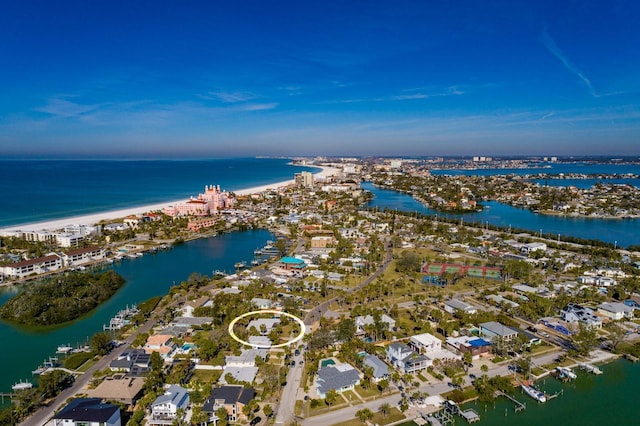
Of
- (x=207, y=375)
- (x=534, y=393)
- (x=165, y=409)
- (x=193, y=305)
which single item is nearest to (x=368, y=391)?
(x=534, y=393)

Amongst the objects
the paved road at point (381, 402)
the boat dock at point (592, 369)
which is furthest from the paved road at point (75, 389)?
the boat dock at point (592, 369)

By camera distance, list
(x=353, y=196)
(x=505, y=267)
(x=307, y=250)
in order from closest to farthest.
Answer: (x=505, y=267)
(x=307, y=250)
(x=353, y=196)

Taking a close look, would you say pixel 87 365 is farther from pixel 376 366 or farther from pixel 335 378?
pixel 376 366

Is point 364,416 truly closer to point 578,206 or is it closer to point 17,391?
point 17,391

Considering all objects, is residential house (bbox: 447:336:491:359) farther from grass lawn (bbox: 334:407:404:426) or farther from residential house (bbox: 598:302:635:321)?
residential house (bbox: 598:302:635:321)

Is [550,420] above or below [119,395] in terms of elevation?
below

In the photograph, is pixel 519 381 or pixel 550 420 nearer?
pixel 550 420

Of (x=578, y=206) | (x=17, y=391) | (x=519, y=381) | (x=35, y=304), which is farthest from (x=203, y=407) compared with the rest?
(x=578, y=206)
